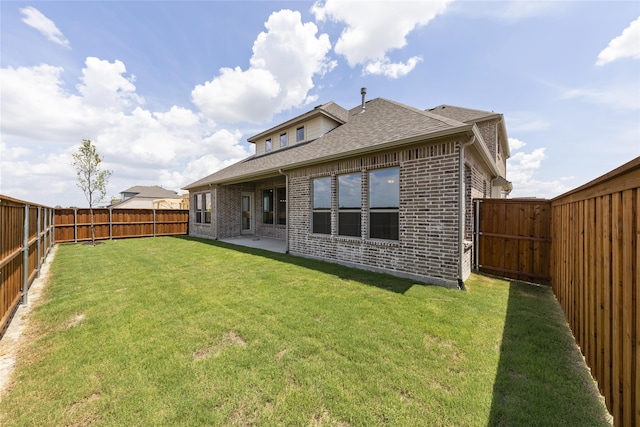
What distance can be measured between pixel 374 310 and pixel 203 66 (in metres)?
12.8

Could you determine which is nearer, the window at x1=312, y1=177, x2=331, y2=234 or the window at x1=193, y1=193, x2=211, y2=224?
the window at x1=312, y1=177, x2=331, y2=234

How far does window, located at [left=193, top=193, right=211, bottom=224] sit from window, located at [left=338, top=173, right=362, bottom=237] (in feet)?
33.1

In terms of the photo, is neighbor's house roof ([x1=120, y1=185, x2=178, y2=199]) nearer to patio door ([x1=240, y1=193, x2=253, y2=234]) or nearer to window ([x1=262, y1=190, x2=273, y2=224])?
patio door ([x1=240, y1=193, x2=253, y2=234])

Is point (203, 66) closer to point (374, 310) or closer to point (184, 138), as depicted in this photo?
point (184, 138)

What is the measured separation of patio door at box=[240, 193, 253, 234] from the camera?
14.4m


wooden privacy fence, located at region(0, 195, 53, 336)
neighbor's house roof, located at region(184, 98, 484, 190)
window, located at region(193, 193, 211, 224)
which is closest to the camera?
wooden privacy fence, located at region(0, 195, 53, 336)

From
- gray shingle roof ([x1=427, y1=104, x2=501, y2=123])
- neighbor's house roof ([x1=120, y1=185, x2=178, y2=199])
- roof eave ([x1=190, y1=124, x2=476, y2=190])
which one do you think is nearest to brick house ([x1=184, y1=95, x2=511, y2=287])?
roof eave ([x1=190, y1=124, x2=476, y2=190])

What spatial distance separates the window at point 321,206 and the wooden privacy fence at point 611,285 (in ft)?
18.5

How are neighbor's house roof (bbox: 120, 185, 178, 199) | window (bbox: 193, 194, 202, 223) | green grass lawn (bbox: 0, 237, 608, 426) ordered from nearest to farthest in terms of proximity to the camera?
green grass lawn (bbox: 0, 237, 608, 426)
window (bbox: 193, 194, 202, 223)
neighbor's house roof (bbox: 120, 185, 178, 199)

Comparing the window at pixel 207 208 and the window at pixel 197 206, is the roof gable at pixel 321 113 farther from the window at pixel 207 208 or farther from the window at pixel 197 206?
the window at pixel 197 206

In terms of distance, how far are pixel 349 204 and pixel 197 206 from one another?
12245mm

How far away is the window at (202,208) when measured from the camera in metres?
14.7

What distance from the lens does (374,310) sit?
409 centimetres

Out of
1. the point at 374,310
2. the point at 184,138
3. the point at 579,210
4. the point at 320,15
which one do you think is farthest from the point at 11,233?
the point at 184,138
